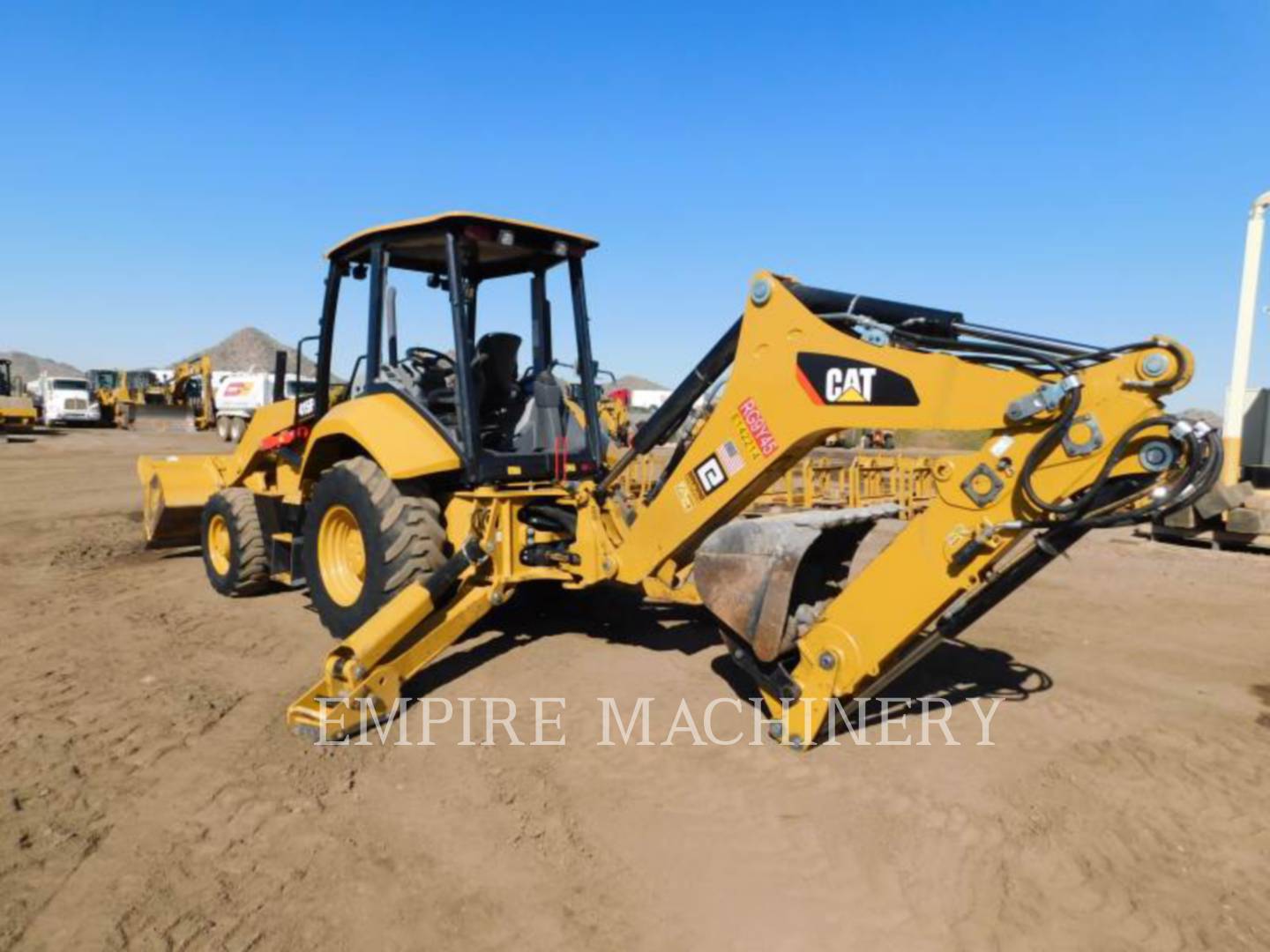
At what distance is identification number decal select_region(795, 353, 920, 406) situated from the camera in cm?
355

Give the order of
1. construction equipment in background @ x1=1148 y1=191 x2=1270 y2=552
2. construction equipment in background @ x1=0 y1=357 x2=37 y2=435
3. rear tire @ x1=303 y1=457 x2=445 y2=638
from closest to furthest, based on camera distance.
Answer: rear tire @ x1=303 y1=457 x2=445 y2=638 < construction equipment in background @ x1=1148 y1=191 x2=1270 y2=552 < construction equipment in background @ x1=0 y1=357 x2=37 y2=435

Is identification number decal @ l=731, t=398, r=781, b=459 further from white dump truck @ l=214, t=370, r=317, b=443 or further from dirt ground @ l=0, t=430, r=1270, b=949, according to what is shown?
white dump truck @ l=214, t=370, r=317, b=443

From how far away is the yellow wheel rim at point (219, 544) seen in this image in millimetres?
7012

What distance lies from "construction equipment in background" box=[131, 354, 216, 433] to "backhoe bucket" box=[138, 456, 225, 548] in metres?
28.0

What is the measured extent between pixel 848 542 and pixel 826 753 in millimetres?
1366

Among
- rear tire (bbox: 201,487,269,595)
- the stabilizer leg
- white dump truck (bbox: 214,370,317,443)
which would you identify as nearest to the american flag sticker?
the stabilizer leg

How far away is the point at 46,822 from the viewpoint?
127 inches

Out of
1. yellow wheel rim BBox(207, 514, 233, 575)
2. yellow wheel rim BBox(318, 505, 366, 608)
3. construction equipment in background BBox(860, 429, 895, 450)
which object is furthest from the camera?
construction equipment in background BBox(860, 429, 895, 450)

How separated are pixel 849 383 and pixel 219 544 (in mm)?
5545

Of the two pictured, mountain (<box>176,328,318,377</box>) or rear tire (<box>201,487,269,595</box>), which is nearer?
rear tire (<box>201,487,269,595</box>)

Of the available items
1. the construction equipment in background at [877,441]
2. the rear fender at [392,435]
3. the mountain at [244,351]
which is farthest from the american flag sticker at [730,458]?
the mountain at [244,351]

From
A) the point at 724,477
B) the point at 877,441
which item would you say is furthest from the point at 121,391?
the point at 724,477

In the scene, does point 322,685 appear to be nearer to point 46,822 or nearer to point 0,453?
point 46,822

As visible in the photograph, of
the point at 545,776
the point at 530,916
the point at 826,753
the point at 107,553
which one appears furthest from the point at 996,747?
the point at 107,553
